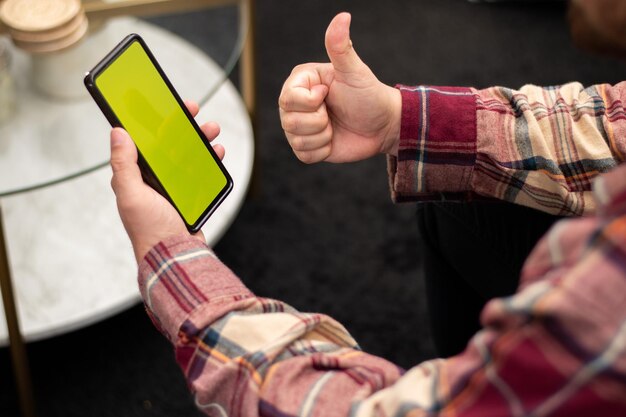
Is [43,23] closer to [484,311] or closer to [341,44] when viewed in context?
[341,44]

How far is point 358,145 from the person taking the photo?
0.84m

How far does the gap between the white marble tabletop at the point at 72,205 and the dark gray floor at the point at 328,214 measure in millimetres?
71

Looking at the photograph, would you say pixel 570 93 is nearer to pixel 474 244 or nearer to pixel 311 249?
pixel 474 244

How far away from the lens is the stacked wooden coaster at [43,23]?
1050mm

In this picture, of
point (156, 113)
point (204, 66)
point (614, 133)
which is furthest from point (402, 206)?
point (156, 113)

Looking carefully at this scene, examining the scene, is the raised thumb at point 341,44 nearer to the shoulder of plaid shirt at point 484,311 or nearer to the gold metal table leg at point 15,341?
the shoulder of plaid shirt at point 484,311

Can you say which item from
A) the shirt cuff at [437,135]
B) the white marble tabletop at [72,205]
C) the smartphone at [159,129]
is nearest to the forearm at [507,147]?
the shirt cuff at [437,135]

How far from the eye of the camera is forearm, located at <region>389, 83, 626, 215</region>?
0.81 meters

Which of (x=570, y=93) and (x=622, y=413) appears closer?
(x=622, y=413)

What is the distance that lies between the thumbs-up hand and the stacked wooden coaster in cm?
39

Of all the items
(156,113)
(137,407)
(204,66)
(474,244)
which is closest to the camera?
(156,113)

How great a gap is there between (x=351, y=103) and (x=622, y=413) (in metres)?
0.43

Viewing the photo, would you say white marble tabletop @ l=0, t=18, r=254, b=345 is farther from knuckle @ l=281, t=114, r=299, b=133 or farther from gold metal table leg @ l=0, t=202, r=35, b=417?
knuckle @ l=281, t=114, r=299, b=133

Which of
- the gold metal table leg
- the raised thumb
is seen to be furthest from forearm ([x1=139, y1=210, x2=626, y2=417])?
the gold metal table leg
